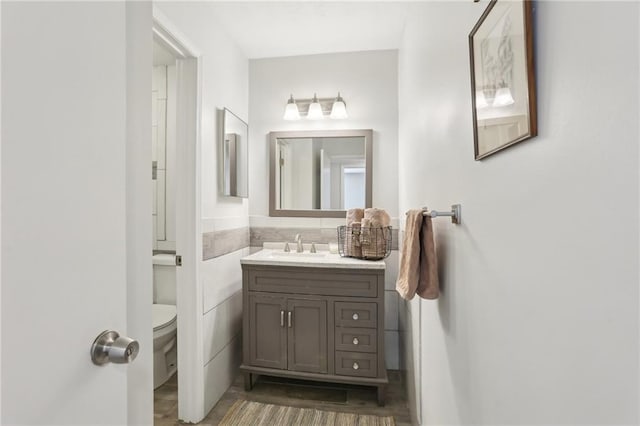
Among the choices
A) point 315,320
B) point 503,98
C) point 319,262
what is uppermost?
point 503,98

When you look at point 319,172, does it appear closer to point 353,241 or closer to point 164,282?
point 353,241

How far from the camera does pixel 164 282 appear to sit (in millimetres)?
2510

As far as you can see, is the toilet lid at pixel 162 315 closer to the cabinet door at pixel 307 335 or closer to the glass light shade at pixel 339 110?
the cabinet door at pixel 307 335

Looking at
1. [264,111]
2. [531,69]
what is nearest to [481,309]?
[531,69]

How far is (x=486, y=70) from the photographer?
2.44 feet

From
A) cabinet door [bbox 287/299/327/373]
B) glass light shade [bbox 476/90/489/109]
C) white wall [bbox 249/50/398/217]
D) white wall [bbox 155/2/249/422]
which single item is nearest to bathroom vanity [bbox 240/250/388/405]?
cabinet door [bbox 287/299/327/373]

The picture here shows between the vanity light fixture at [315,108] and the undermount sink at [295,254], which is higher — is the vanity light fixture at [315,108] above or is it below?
above

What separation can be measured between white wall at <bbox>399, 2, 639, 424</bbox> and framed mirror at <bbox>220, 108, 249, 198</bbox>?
1.56 m

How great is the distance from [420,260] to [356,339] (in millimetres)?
1046

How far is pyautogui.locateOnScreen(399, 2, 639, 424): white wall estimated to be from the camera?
36 cm

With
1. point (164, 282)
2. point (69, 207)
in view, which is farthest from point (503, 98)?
point (164, 282)

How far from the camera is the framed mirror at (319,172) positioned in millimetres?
2562

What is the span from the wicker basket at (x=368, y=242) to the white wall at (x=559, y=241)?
3.82 feet

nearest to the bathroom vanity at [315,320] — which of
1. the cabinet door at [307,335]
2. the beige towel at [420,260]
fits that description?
the cabinet door at [307,335]
